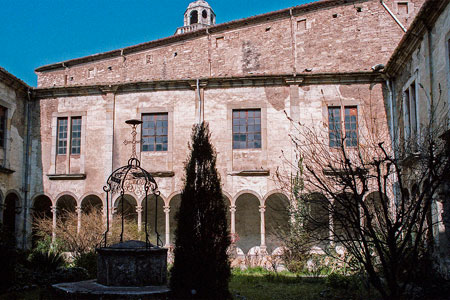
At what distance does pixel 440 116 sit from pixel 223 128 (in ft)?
24.0

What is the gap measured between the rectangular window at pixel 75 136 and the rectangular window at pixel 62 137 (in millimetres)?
252

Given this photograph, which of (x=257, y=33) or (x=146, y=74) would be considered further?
(x=146, y=74)

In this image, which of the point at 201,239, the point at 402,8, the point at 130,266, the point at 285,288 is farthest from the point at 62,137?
the point at 402,8

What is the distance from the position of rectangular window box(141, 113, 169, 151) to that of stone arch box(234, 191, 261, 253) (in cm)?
371

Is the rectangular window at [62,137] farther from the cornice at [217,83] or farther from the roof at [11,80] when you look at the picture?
the roof at [11,80]

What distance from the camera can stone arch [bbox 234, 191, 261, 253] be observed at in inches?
714

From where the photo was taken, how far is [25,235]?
16500mm

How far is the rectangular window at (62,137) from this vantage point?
17.3 metres

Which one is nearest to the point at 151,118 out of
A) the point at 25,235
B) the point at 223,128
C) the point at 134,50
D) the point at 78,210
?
the point at 223,128

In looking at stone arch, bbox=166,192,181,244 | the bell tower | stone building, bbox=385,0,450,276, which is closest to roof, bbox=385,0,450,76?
stone building, bbox=385,0,450,276

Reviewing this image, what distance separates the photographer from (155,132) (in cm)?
1697

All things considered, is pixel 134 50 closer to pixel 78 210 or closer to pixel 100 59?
pixel 100 59

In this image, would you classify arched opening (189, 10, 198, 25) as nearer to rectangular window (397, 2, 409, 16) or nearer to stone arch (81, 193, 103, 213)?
rectangular window (397, 2, 409, 16)

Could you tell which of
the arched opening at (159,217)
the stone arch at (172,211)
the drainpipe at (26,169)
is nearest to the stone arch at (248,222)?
the stone arch at (172,211)
